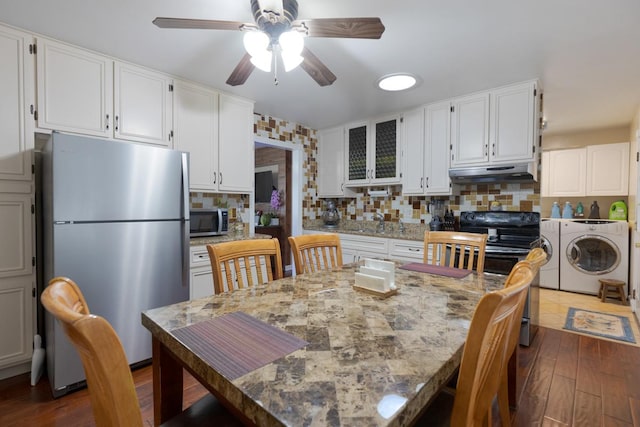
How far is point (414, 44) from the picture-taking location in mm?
1981

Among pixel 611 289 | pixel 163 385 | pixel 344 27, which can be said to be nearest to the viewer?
pixel 163 385

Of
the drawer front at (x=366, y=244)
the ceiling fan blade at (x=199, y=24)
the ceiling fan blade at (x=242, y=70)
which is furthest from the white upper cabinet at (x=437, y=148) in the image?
the ceiling fan blade at (x=199, y=24)

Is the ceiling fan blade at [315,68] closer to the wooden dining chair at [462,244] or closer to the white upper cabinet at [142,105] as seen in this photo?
the wooden dining chair at [462,244]

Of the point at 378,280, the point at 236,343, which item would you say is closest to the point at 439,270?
the point at 378,280

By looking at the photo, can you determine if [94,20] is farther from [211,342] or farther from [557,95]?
[557,95]

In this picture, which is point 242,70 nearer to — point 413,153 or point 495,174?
point 413,153

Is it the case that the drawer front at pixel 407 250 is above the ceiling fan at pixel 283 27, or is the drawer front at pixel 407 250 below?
below

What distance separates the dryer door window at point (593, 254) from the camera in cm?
362

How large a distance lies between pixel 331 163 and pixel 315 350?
11.5ft

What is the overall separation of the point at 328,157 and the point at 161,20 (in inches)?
113

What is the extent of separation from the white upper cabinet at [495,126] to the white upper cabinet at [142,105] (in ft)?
8.89

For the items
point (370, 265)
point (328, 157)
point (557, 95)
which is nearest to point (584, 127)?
point (557, 95)

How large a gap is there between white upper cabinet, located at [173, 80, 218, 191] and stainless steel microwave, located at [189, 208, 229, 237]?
24 cm

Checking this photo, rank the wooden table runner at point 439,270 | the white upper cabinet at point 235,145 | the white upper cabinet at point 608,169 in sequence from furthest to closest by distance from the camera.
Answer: the white upper cabinet at point 608,169
the white upper cabinet at point 235,145
the wooden table runner at point 439,270
